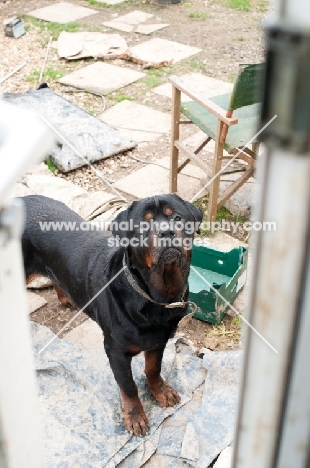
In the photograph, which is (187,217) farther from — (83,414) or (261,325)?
(261,325)

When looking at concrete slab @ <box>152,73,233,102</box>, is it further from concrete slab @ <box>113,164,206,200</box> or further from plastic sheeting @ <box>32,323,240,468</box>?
plastic sheeting @ <box>32,323,240,468</box>

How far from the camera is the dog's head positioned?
6.73ft

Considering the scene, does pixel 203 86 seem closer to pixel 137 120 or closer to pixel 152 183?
pixel 137 120

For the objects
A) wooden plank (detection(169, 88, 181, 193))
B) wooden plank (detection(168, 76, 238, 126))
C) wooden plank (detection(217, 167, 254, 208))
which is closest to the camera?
wooden plank (detection(168, 76, 238, 126))

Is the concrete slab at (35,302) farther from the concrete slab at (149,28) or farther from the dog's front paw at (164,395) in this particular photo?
the concrete slab at (149,28)

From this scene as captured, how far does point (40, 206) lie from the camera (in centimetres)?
273

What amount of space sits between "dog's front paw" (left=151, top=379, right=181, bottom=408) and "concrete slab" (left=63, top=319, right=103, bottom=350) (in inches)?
18.5

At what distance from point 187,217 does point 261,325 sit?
5.61ft

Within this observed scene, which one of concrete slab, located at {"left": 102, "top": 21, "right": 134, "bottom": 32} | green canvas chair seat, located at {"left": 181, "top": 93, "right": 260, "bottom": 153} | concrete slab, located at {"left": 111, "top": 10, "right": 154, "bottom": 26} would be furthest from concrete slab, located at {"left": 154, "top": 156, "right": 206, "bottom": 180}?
concrete slab, located at {"left": 111, "top": 10, "right": 154, "bottom": 26}

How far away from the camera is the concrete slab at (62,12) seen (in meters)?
7.18

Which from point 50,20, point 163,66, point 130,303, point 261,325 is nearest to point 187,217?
point 130,303

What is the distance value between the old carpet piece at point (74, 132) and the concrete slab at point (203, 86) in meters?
1.10

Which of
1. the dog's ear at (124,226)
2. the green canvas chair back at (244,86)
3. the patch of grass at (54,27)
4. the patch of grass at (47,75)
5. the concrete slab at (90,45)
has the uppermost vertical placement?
the green canvas chair back at (244,86)

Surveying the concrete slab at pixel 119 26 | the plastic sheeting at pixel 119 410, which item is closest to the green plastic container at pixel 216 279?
the plastic sheeting at pixel 119 410
